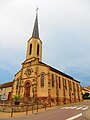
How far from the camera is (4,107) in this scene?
20922mm

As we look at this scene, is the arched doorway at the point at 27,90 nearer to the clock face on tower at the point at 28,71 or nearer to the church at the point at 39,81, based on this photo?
the church at the point at 39,81

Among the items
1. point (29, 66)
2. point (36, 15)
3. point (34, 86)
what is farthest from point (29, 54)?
point (36, 15)

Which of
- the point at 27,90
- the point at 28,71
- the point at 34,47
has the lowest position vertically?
the point at 27,90

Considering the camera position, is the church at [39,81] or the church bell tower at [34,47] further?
the church bell tower at [34,47]

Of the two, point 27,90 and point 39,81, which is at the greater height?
point 39,81

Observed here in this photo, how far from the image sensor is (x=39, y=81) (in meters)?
28.1

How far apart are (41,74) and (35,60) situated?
349 cm

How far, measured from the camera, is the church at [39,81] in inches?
1066

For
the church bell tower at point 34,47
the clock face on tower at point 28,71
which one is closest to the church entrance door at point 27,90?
the clock face on tower at point 28,71

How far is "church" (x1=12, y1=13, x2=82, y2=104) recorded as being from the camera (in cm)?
2708

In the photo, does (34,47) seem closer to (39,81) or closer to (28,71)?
(28,71)

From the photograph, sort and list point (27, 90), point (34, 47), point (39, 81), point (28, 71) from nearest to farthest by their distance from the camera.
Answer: point (39, 81) < point (27, 90) < point (28, 71) < point (34, 47)

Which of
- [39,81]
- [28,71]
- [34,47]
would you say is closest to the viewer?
[39,81]

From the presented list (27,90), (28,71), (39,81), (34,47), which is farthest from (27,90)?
(34,47)
